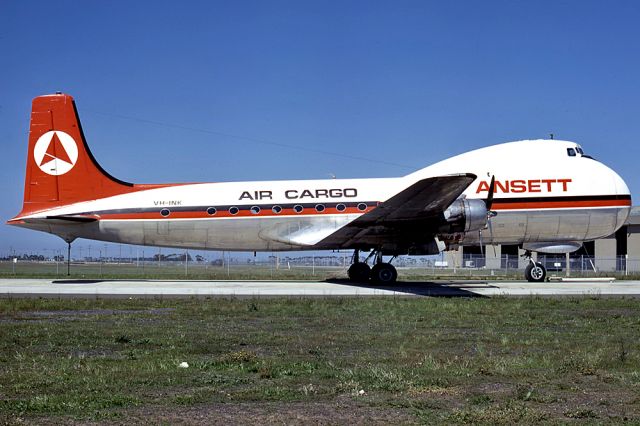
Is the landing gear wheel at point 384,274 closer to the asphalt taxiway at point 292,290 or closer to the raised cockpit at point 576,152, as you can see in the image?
the asphalt taxiway at point 292,290

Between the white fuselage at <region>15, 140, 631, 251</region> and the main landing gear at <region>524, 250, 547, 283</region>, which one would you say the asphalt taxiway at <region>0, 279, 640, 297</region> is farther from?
the main landing gear at <region>524, 250, 547, 283</region>

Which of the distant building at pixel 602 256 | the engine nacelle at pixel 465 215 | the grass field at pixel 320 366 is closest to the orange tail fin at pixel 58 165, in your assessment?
the grass field at pixel 320 366

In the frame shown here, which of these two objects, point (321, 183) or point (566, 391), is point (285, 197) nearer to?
point (321, 183)

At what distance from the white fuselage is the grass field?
35.6 ft

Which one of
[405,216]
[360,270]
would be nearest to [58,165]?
[360,270]

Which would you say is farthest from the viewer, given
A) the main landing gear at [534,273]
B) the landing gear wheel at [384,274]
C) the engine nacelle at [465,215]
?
the main landing gear at [534,273]

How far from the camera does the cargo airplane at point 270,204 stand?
2891 centimetres

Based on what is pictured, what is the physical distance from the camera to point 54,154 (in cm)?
2966

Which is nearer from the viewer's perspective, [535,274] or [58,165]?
[58,165]

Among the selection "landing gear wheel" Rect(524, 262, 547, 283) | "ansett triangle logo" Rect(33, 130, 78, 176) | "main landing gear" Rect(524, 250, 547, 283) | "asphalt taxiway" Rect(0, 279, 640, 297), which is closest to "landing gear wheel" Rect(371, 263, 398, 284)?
"asphalt taxiway" Rect(0, 279, 640, 297)

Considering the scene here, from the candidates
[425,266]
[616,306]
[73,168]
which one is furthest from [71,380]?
[425,266]

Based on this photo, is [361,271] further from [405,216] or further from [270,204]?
[405,216]

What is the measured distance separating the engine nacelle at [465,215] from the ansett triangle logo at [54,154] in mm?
16708

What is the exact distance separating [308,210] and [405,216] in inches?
203
